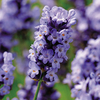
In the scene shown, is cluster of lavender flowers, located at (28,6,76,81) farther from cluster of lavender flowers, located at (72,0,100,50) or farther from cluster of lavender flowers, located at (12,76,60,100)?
cluster of lavender flowers, located at (72,0,100,50)

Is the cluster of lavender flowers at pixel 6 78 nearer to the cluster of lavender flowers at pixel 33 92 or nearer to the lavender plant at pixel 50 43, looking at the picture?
the lavender plant at pixel 50 43

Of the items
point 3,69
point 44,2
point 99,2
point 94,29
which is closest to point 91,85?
point 3,69

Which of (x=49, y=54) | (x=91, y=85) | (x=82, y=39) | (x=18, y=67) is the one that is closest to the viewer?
(x=49, y=54)

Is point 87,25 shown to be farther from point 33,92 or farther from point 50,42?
point 50,42

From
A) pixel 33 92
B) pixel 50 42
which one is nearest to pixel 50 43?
pixel 50 42

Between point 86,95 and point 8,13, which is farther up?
point 8,13

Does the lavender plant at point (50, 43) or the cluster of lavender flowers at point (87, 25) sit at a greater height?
the cluster of lavender flowers at point (87, 25)

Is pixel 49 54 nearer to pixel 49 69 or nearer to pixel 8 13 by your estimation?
pixel 49 69

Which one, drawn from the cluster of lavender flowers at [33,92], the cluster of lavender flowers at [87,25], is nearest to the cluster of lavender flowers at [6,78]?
the cluster of lavender flowers at [33,92]
